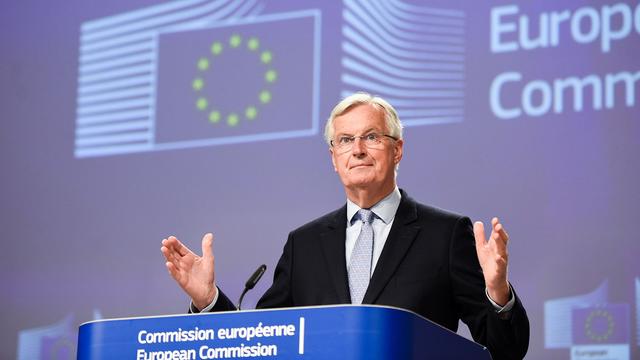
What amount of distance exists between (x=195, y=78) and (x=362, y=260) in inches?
93.5

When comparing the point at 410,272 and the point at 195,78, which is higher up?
the point at 195,78

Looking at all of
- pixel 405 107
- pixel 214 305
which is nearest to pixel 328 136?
pixel 214 305

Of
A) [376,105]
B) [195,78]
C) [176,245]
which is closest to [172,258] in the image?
[176,245]

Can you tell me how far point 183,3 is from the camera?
5.36 meters

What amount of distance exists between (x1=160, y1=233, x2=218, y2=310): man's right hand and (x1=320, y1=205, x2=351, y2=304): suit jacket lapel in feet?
1.28

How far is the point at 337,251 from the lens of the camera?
10.4 feet

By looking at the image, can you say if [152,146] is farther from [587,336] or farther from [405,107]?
[587,336]

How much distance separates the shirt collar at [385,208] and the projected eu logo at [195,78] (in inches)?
65.8

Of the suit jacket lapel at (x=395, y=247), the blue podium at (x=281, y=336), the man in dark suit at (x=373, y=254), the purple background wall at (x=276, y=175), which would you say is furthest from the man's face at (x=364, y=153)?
the purple background wall at (x=276, y=175)

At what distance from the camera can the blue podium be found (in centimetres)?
215

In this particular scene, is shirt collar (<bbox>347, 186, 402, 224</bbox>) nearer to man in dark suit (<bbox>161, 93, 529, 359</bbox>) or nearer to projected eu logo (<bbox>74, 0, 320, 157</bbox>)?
man in dark suit (<bbox>161, 93, 529, 359</bbox>)

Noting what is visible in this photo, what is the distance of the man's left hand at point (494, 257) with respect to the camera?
8.23 feet

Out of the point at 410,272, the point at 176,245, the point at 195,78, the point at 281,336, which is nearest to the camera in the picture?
the point at 281,336

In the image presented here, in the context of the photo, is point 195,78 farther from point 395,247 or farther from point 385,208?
point 395,247
